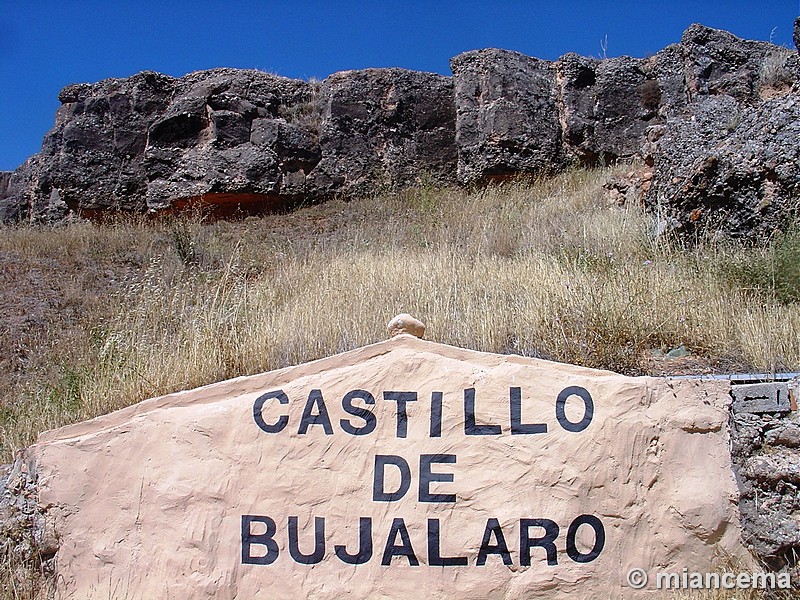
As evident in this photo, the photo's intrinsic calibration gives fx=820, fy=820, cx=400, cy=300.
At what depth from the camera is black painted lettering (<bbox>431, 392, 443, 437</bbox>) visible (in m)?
3.82

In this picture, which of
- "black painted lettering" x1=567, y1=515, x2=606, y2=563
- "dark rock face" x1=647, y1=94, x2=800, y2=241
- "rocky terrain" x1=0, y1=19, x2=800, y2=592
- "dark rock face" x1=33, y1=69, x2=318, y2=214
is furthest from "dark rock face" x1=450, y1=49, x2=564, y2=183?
"black painted lettering" x1=567, y1=515, x2=606, y2=563

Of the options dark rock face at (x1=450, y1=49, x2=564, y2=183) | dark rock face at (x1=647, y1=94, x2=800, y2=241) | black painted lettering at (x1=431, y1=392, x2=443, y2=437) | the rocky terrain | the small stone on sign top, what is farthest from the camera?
dark rock face at (x1=450, y1=49, x2=564, y2=183)

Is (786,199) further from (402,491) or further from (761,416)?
(402,491)

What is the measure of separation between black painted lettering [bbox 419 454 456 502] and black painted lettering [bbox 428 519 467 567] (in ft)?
0.40

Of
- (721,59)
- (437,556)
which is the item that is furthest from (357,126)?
(437,556)

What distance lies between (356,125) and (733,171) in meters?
5.40

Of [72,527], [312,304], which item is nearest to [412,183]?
[312,304]

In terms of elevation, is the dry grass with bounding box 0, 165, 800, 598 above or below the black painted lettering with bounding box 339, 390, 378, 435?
above

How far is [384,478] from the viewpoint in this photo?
3.77 meters

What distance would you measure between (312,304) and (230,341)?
760mm

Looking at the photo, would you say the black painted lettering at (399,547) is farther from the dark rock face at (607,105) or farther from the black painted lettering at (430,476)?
the dark rock face at (607,105)

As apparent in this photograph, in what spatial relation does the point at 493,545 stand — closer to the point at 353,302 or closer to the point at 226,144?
the point at 353,302

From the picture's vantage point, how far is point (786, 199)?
631 centimetres

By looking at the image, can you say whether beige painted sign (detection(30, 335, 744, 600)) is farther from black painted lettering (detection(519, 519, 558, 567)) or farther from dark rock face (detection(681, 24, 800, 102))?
dark rock face (detection(681, 24, 800, 102))
